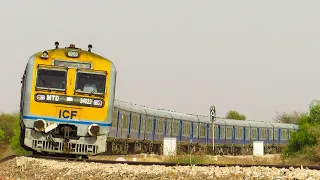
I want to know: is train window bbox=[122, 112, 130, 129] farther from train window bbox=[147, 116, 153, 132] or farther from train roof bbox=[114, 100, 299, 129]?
train window bbox=[147, 116, 153, 132]

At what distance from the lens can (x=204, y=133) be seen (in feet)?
→ 121

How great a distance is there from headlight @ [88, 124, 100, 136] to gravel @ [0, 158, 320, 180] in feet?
6.50

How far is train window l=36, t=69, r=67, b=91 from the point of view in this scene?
556 inches

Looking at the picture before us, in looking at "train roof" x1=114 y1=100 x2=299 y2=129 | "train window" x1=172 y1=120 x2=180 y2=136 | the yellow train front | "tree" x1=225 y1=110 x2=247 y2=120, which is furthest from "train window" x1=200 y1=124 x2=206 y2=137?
"tree" x1=225 y1=110 x2=247 y2=120

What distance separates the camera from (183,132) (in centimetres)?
3397

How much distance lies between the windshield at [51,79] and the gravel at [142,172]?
8.62 feet

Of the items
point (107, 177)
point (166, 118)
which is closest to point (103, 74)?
point (107, 177)

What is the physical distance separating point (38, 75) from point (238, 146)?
29.0m

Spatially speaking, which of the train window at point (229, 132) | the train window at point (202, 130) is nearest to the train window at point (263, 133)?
the train window at point (229, 132)

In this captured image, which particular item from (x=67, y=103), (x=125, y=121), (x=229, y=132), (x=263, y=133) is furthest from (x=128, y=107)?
(x=263, y=133)

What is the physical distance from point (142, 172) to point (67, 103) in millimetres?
5377

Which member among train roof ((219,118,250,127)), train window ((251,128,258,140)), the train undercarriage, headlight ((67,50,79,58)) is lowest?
the train undercarriage

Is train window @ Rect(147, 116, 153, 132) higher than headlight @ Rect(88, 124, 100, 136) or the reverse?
higher

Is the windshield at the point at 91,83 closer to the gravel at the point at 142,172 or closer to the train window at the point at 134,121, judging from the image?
the gravel at the point at 142,172
